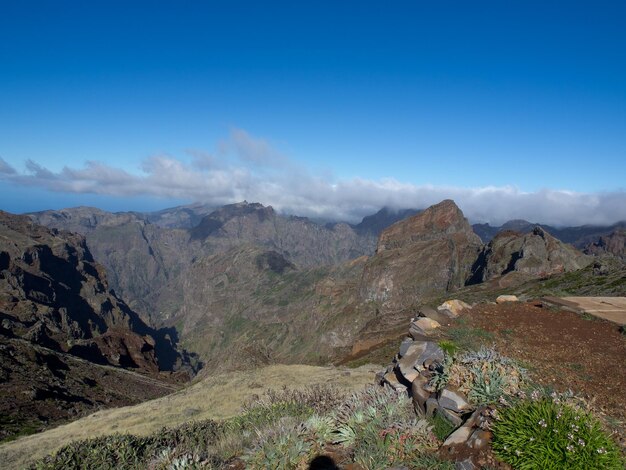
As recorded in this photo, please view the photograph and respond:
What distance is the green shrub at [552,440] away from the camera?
23.7 feet

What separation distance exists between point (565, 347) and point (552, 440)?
1264 centimetres

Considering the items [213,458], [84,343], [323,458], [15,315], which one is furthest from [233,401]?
[15,315]

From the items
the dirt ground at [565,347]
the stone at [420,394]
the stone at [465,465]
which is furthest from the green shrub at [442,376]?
the dirt ground at [565,347]

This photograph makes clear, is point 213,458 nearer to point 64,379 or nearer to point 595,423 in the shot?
point 595,423

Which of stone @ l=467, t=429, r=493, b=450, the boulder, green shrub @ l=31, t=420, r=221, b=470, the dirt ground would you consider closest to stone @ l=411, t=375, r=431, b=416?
the boulder

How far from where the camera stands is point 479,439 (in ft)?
28.2

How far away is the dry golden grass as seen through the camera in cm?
2403

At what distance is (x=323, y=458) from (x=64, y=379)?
72875 mm

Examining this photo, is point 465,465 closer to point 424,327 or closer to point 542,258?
point 424,327

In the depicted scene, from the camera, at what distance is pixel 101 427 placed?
28.0 meters

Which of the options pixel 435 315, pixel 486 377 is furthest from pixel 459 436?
pixel 435 315

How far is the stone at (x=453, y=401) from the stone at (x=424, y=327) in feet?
24.4

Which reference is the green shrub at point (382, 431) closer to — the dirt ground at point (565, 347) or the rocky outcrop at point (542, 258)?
the dirt ground at point (565, 347)

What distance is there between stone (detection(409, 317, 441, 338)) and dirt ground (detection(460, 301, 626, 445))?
7.29 ft
